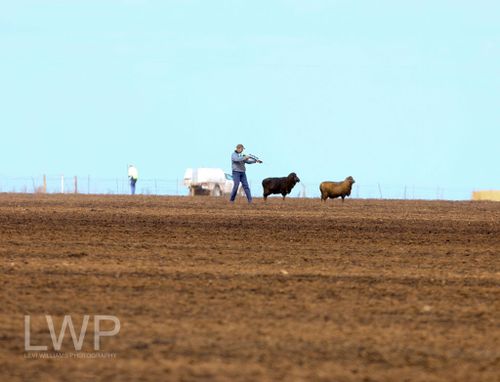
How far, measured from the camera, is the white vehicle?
64812mm

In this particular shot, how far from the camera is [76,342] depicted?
381 inches

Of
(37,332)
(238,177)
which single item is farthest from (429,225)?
(37,332)

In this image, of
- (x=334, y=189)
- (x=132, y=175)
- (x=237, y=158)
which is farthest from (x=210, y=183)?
(x=237, y=158)

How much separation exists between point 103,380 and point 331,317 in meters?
3.36

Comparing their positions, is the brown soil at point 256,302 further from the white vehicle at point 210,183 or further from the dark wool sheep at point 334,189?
the white vehicle at point 210,183

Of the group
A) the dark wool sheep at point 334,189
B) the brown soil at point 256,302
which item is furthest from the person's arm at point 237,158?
the brown soil at point 256,302

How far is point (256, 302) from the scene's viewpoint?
12.1m

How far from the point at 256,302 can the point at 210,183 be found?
5295 cm

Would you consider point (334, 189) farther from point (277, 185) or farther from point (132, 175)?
point (132, 175)

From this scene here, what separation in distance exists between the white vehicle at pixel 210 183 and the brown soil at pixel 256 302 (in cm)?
4244

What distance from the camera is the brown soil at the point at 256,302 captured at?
29.3 ft

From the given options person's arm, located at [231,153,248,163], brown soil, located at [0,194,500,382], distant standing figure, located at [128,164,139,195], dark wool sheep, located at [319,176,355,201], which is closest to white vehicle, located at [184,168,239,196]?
distant standing figure, located at [128,164,139,195]

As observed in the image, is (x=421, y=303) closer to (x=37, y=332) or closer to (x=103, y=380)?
(x=37, y=332)

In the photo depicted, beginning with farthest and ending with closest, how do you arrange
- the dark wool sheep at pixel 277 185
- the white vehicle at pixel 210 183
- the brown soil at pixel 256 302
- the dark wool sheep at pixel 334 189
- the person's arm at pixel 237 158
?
the white vehicle at pixel 210 183 → the dark wool sheep at pixel 277 185 → the dark wool sheep at pixel 334 189 → the person's arm at pixel 237 158 → the brown soil at pixel 256 302
